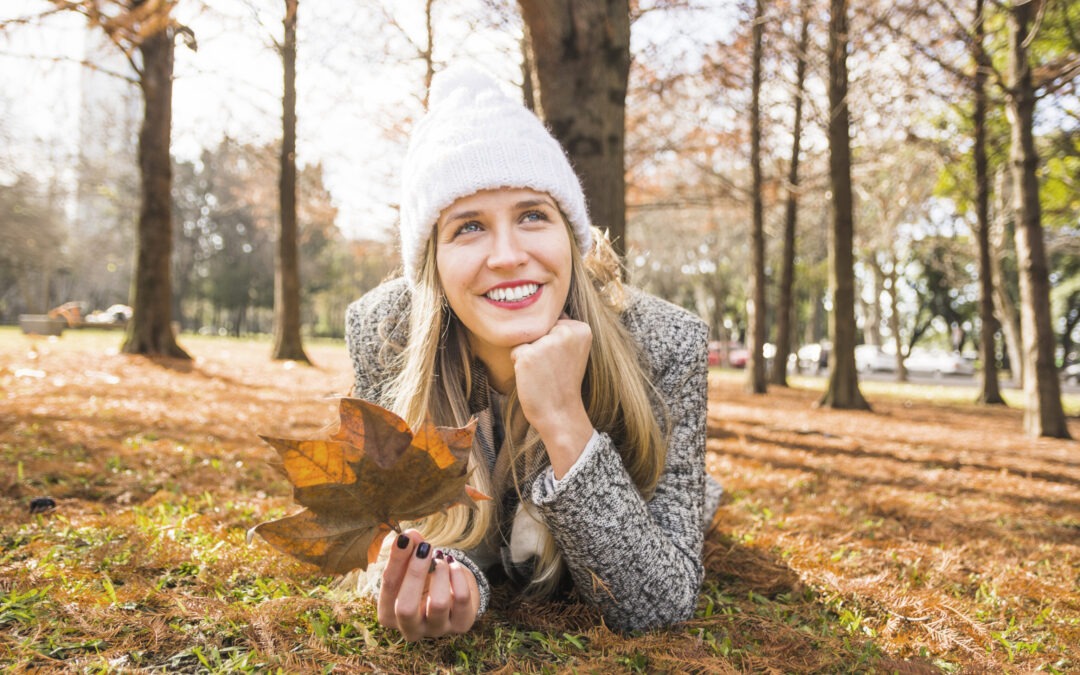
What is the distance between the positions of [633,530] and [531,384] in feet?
1.46

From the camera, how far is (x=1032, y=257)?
23.4 feet

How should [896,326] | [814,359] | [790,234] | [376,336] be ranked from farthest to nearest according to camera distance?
[814,359]
[896,326]
[790,234]
[376,336]

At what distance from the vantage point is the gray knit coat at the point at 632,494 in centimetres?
159

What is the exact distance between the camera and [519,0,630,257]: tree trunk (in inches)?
150

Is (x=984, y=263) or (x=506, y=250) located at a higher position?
(x=984, y=263)

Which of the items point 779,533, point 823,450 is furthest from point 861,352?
point 779,533

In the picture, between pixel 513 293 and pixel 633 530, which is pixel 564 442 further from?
pixel 513 293

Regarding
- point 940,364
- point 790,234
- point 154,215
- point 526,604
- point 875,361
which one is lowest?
point 526,604

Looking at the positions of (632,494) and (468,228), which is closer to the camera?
(632,494)

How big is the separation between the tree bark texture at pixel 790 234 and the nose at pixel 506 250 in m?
8.93

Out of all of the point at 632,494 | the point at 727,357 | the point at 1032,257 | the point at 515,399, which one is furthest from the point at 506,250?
the point at 727,357

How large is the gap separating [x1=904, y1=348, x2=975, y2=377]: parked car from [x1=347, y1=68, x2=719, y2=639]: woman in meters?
32.0

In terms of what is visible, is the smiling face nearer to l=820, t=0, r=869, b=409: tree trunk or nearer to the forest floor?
the forest floor

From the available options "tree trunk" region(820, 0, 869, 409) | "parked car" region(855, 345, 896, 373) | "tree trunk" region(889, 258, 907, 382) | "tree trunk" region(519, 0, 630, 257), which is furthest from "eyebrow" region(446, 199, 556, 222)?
"parked car" region(855, 345, 896, 373)
